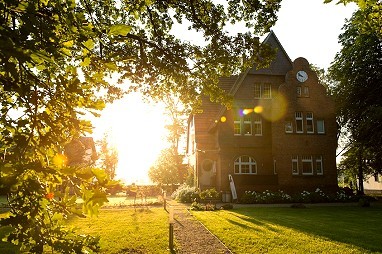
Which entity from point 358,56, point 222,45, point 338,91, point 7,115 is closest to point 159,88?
point 222,45

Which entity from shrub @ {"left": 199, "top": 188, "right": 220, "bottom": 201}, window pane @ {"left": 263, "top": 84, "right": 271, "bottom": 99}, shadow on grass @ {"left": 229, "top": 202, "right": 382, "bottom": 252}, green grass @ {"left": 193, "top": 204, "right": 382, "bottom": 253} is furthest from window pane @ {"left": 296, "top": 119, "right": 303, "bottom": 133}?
green grass @ {"left": 193, "top": 204, "right": 382, "bottom": 253}

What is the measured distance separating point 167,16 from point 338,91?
28.7 metres

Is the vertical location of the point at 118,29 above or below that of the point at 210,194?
above

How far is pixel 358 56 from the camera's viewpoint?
29.6m

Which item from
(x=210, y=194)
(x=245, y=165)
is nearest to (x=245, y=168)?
(x=245, y=165)

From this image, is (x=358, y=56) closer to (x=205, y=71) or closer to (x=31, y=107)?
(x=205, y=71)

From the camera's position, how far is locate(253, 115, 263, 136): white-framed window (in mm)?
27591

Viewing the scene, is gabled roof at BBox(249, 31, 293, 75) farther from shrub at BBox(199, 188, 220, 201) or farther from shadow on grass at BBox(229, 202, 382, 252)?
shadow on grass at BBox(229, 202, 382, 252)

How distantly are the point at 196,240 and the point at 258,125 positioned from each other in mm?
19084

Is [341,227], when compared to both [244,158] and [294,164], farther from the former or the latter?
[244,158]

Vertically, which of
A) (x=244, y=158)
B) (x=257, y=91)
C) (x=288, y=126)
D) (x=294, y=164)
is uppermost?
(x=257, y=91)

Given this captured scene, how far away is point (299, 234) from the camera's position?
10719 mm

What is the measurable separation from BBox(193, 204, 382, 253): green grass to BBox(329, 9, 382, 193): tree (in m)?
15.1

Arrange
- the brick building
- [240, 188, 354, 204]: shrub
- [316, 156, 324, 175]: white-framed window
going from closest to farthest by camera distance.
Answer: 1. [240, 188, 354, 204]: shrub
2. the brick building
3. [316, 156, 324, 175]: white-framed window
